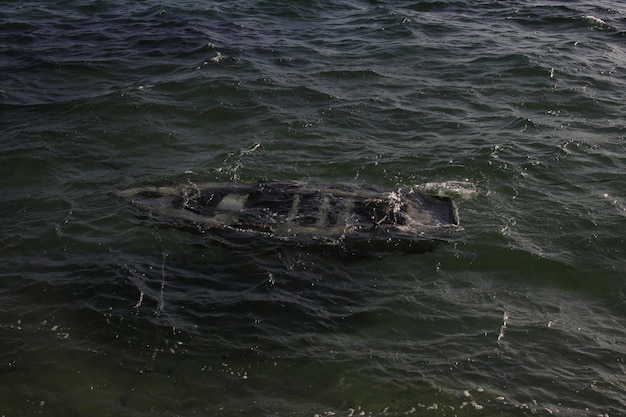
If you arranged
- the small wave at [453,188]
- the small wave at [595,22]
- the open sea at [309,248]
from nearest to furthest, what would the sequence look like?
the open sea at [309,248]
the small wave at [453,188]
the small wave at [595,22]

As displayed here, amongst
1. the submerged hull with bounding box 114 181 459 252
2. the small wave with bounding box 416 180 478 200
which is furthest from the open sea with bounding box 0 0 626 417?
the submerged hull with bounding box 114 181 459 252

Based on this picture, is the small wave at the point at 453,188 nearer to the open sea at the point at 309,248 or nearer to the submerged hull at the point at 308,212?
the open sea at the point at 309,248

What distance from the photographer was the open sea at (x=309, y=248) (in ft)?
26.7

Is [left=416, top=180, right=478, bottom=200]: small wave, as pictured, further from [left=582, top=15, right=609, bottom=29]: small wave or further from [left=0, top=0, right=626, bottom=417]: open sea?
[left=582, top=15, right=609, bottom=29]: small wave

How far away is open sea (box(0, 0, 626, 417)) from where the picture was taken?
814 centimetres

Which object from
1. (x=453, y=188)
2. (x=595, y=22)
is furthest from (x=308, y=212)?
(x=595, y=22)

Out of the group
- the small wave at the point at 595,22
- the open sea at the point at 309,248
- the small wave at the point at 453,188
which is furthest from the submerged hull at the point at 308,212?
the small wave at the point at 595,22

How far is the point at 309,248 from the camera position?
1048 cm

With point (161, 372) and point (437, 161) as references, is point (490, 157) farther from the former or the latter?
point (161, 372)

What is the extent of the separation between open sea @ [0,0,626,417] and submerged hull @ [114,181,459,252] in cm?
32

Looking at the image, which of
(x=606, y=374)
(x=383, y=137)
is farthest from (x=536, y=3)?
(x=606, y=374)

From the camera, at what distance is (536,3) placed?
25375 millimetres

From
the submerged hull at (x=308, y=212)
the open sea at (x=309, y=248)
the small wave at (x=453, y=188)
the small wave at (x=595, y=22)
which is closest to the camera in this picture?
the open sea at (x=309, y=248)

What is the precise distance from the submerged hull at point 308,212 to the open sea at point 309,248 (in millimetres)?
319
